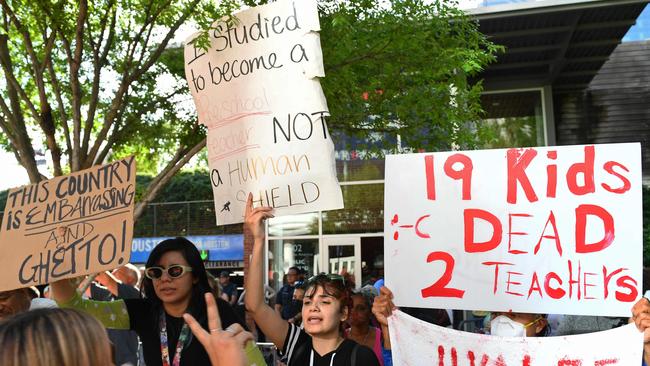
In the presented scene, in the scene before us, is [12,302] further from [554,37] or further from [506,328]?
[554,37]

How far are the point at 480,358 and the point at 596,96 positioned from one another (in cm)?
1566

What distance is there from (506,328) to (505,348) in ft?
0.81

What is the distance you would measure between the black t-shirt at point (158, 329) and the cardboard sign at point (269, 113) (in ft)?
2.73

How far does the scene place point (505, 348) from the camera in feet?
10.6

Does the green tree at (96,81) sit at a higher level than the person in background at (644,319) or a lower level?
higher

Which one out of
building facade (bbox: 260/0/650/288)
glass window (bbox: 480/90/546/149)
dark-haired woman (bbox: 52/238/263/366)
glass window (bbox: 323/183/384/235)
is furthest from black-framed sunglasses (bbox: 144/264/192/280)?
glass window (bbox: 480/90/546/149)

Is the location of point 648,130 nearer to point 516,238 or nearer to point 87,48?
point 87,48

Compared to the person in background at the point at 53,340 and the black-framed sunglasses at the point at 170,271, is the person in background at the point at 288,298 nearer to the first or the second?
the black-framed sunglasses at the point at 170,271

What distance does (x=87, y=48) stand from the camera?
8.19 m

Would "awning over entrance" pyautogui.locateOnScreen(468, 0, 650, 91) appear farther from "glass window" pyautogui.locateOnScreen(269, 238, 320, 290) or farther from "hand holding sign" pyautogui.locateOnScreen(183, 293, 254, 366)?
"hand holding sign" pyautogui.locateOnScreen(183, 293, 254, 366)

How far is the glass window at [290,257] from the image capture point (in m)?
17.3

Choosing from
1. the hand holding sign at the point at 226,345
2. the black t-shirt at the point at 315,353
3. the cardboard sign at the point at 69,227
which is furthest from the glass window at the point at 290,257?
the hand holding sign at the point at 226,345

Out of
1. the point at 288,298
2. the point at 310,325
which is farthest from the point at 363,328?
the point at 288,298

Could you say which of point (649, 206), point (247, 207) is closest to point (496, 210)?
point (247, 207)
